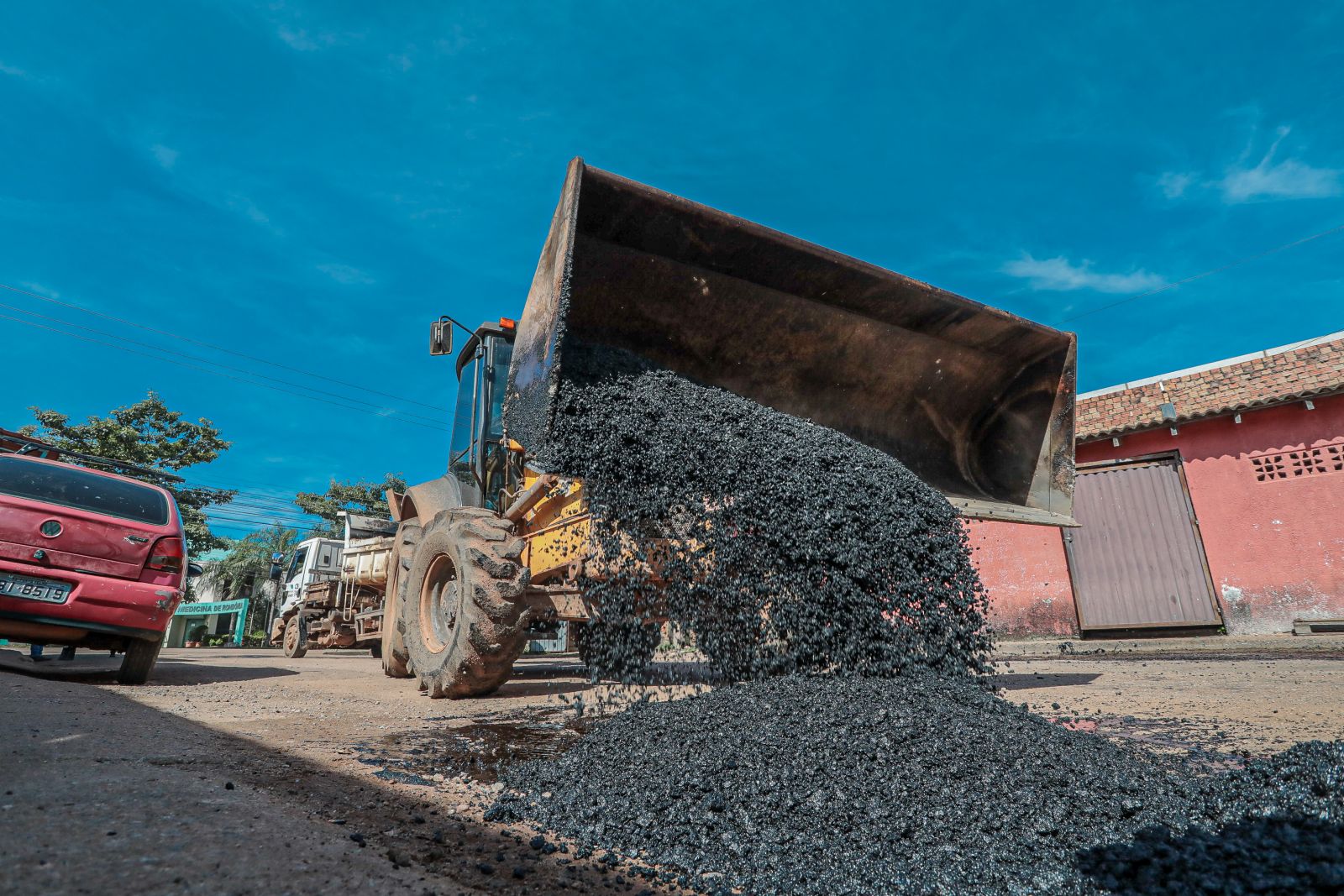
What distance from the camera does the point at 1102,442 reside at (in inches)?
417

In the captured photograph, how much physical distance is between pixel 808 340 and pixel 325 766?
3329 mm

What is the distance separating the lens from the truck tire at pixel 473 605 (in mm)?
3748

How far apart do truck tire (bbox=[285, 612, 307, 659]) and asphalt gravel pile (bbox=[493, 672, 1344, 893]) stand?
962cm

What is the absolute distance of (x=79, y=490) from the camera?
447cm

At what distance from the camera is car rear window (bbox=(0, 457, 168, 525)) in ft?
14.1

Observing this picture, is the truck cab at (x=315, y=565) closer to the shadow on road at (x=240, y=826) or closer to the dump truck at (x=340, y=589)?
the dump truck at (x=340, y=589)

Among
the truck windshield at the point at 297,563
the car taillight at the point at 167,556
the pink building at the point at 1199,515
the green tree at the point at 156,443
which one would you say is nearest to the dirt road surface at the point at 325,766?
the car taillight at the point at 167,556

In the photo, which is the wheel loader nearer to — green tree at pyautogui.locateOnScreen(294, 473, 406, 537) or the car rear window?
the car rear window

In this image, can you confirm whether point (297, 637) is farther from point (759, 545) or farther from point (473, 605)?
point (759, 545)

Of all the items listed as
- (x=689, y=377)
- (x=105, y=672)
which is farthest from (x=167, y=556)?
(x=689, y=377)

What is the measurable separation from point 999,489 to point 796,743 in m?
3.31

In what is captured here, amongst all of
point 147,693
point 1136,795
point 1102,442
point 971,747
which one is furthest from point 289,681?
point 1102,442

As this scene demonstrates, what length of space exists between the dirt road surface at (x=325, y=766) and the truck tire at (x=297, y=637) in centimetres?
569

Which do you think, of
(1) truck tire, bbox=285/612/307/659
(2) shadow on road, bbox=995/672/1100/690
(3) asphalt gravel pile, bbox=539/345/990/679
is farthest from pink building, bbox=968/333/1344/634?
(1) truck tire, bbox=285/612/307/659
